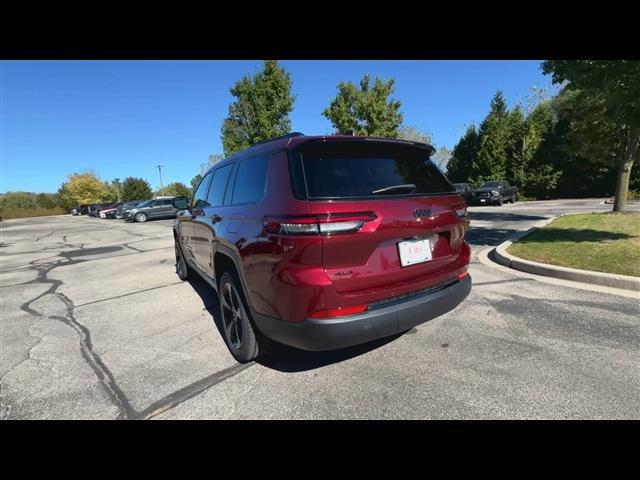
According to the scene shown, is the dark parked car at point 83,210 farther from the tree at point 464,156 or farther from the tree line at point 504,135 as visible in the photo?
the tree at point 464,156

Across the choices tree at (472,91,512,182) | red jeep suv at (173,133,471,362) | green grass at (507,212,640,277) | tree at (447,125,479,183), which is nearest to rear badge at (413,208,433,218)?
red jeep suv at (173,133,471,362)

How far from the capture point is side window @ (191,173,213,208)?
433cm

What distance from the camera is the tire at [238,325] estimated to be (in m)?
2.82

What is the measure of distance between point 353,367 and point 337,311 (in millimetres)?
925

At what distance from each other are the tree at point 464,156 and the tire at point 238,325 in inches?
1245

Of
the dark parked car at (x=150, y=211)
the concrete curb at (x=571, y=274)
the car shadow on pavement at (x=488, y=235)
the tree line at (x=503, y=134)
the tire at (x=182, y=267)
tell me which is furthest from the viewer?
the dark parked car at (x=150, y=211)

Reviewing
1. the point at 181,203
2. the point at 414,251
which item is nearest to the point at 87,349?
the point at 181,203

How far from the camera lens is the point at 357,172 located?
2.36 meters

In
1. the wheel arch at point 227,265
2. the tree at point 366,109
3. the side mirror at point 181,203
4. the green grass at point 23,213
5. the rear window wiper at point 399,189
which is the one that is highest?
the tree at point 366,109

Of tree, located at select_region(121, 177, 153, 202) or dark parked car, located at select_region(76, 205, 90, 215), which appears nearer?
dark parked car, located at select_region(76, 205, 90, 215)

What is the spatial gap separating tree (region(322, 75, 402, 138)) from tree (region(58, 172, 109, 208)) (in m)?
57.6

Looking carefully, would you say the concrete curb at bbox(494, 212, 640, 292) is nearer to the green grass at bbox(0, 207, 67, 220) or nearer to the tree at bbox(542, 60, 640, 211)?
the tree at bbox(542, 60, 640, 211)

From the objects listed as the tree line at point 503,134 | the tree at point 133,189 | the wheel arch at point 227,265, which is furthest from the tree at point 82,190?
the wheel arch at point 227,265
